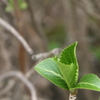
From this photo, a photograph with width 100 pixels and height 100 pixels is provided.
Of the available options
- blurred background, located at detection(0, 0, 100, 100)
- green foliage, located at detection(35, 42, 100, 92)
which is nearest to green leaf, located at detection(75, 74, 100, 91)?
green foliage, located at detection(35, 42, 100, 92)

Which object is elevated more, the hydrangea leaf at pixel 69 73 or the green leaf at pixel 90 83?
the hydrangea leaf at pixel 69 73

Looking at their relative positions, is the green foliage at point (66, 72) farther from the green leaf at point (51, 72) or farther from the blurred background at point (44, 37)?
the blurred background at point (44, 37)

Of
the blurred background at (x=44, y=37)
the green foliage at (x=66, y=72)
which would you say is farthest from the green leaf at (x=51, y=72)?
the blurred background at (x=44, y=37)

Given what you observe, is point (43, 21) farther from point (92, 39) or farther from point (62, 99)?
point (62, 99)

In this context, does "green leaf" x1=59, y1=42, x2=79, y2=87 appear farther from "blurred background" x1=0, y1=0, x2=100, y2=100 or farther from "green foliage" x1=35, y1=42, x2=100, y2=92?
"blurred background" x1=0, y1=0, x2=100, y2=100

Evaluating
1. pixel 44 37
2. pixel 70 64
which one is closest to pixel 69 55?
pixel 70 64
